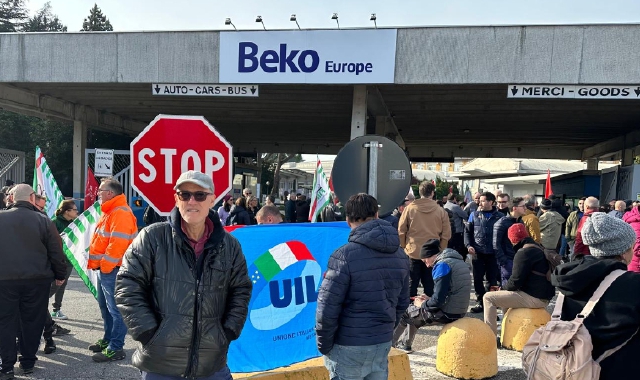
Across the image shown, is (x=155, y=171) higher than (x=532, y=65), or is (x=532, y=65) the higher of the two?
(x=532, y=65)

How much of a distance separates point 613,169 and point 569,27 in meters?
9.35

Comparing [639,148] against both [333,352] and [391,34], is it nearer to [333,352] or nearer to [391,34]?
[391,34]

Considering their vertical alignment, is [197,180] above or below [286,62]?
below

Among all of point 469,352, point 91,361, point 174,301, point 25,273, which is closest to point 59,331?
point 91,361

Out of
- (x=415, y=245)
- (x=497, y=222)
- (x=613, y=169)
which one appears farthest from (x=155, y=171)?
(x=613, y=169)

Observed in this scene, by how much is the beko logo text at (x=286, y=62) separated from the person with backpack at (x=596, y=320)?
9603mm

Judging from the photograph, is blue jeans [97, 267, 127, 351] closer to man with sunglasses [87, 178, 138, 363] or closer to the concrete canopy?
man with sunglasses [87, 178, 138, 363]

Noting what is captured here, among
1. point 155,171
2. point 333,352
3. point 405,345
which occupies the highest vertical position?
point 155,171

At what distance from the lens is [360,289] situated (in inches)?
117

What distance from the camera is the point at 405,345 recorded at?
5695mm

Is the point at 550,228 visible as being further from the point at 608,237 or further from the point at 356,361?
the point at 356,361

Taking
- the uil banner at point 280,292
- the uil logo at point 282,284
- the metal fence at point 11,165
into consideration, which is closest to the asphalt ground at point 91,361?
the uil banner at point 280,292

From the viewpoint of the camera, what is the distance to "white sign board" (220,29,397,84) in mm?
11539

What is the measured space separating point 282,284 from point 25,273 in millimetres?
2528
